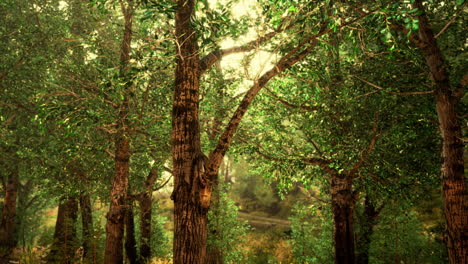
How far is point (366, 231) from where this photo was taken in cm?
1424

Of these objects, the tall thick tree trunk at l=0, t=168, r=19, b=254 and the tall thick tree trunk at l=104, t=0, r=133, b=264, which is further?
the tall thick tree trunk at l=0, t=168, r=19, b=254

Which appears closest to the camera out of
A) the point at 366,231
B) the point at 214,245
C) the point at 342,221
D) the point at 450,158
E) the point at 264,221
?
the point at 450,158

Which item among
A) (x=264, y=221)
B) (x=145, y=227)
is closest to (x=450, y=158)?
(x=145, y=227)

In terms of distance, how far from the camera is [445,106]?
285 inches

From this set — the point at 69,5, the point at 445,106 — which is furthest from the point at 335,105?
the point at 69,5

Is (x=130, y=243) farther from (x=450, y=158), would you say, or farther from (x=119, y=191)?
(x=450, y=158)

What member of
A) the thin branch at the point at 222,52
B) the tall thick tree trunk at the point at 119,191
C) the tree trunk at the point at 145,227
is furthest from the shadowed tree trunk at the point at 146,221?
the thin branch at the point at 222,52

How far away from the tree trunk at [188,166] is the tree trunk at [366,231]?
1135 centimetres

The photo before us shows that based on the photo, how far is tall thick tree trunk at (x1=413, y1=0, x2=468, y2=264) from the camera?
22.3ft

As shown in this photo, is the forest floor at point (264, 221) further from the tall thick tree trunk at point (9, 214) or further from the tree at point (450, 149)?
the tree at point (450, 149)

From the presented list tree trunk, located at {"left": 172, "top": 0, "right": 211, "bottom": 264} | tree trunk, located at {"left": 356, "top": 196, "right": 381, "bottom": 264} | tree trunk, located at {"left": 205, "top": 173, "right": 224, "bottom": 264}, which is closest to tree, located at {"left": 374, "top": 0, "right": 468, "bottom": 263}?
tree trunk, located at {"left": 172, "top": 0, "right": 211, "bottom": 264}

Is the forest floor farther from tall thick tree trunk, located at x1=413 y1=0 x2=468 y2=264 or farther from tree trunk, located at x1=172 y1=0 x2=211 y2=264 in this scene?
tree trunk, located at x1=172 y1=0 x2=211 y2=264

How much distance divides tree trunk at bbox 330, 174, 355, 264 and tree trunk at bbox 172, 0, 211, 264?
7.30m

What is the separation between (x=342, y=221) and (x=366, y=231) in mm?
4096
